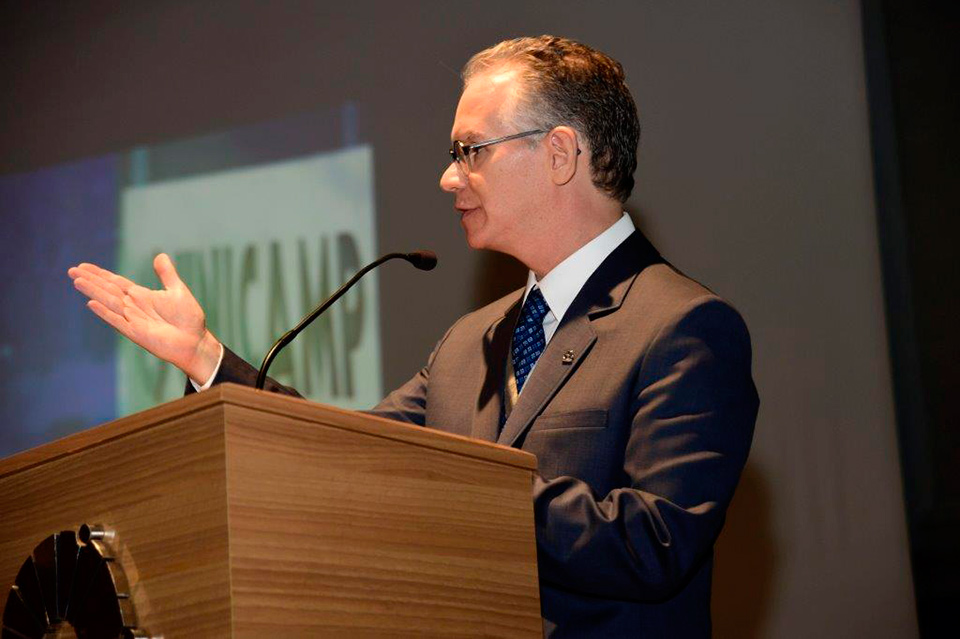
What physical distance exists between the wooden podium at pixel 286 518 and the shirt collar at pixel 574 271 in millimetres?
691

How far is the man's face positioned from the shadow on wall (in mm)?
1407

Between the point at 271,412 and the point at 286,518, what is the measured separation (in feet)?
0.40

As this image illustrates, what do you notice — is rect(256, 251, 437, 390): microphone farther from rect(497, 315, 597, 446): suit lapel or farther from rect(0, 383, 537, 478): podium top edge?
rect(0, 383, 537, 478): podium top edge

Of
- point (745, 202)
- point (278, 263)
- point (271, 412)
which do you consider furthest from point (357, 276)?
point (278, 263)

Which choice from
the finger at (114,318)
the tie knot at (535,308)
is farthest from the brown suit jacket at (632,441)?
the finger at (114,318)

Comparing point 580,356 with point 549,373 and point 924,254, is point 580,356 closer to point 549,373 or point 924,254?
point 549,373

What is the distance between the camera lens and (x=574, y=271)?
245cm

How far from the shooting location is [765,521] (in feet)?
11.6

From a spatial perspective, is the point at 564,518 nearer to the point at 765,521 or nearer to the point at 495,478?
the point at 495,478

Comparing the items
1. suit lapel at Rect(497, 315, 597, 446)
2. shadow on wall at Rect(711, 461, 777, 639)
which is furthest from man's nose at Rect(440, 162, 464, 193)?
shadow on wall at Rect(711, 461, 777, 639)

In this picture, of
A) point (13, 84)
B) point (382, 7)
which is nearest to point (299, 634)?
point (382, 7)

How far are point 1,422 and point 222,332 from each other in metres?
1.04

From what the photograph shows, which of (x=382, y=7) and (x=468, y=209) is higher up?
(x=382, y=7)

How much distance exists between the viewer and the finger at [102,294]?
6.85 ft
